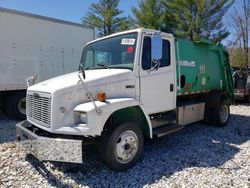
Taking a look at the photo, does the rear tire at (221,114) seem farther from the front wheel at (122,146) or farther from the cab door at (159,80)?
the front wheel at (122,146)

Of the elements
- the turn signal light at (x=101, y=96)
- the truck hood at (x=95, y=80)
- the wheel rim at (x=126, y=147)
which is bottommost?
the wheel rim at (x=126, y=147)

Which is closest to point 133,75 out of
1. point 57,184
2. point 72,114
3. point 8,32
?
point 72,114

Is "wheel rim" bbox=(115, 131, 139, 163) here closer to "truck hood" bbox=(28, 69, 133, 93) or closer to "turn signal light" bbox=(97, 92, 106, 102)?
"turn signal light" bbox=(97, 92, 106, 102)

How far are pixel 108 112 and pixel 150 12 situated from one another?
84.2ft

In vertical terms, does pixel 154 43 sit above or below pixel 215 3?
below

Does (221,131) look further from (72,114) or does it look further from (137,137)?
(72,114)

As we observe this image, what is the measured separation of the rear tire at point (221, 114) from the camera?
7.67m

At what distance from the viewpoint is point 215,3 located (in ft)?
89.5

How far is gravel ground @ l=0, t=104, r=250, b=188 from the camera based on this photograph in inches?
163

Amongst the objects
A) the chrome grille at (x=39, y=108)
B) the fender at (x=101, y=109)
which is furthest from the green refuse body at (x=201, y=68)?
the chrome grille at (x=39, y=108)

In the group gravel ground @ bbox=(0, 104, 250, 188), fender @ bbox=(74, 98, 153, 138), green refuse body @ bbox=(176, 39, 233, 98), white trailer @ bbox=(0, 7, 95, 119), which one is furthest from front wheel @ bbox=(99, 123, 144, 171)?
white trailer @ bbox=(0, 7, 95, 119)

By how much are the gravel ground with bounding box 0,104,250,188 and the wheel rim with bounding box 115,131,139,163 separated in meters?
0.23

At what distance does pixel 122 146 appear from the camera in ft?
14.6

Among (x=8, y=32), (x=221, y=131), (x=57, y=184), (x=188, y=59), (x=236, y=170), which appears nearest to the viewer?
(x=57, y=184)
